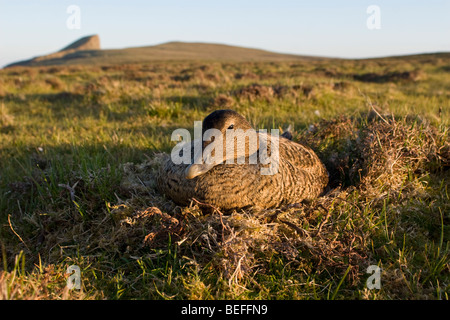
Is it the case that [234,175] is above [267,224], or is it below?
above

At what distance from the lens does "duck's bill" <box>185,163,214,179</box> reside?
2707 mm

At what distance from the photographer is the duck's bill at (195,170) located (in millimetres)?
2707

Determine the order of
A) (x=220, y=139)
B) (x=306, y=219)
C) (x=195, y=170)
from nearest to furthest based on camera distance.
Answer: (x=195, y=170) < (x=220, y=139) < (x=306, y=219)

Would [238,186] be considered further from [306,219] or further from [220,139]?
[306,219]

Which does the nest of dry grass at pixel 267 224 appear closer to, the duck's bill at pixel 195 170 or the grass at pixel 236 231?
the grass at pixel 236 231

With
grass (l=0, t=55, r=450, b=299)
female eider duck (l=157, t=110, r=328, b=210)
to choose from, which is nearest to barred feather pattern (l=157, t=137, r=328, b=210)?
female eider duck (l=157, t=110, r=328, b=210)

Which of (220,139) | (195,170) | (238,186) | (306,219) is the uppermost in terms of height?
(220,139)

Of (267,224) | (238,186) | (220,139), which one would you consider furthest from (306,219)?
(220,139)

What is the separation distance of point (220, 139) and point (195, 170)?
356 mm

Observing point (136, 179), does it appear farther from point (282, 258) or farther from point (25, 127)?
point (25, 127)

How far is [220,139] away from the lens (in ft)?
9.33
